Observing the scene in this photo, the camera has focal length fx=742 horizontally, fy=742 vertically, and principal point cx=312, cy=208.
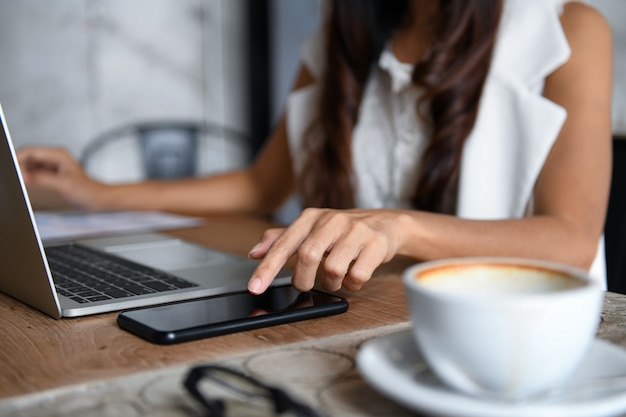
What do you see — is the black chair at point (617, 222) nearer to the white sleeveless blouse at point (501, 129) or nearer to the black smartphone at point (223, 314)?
the white sleeveless blouse at point (501, 129)

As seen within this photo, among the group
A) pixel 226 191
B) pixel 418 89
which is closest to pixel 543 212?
pixel 418 89

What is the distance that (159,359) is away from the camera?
504 mm

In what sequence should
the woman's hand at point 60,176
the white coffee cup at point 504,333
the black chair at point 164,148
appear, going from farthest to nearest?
the black chair at point 164,148, the woman's hand at point 60,176, the white coffee cup at point 504,333

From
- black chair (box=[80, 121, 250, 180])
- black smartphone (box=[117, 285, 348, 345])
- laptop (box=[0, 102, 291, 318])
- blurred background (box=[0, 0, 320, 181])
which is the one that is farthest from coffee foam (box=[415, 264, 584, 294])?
blurred background (box=[0, 0, 320, 181])

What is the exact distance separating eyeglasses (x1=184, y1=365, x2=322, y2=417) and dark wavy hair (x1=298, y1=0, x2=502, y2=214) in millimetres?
747

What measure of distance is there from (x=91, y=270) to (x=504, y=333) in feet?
1.73

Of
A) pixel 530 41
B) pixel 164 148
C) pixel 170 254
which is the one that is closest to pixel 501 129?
pixel 530 41

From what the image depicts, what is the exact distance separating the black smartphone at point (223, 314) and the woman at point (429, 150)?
0.07 ft

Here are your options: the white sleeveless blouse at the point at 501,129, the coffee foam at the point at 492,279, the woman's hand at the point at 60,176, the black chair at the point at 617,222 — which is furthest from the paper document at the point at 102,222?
the coffee foam at the point at 492,279

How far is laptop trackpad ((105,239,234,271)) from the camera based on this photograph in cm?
81

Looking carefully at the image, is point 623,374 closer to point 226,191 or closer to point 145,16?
point 226,191

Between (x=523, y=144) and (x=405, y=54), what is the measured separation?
32 centimetres

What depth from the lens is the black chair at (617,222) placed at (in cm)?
107

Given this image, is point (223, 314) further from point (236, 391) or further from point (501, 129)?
point (501, 129)
